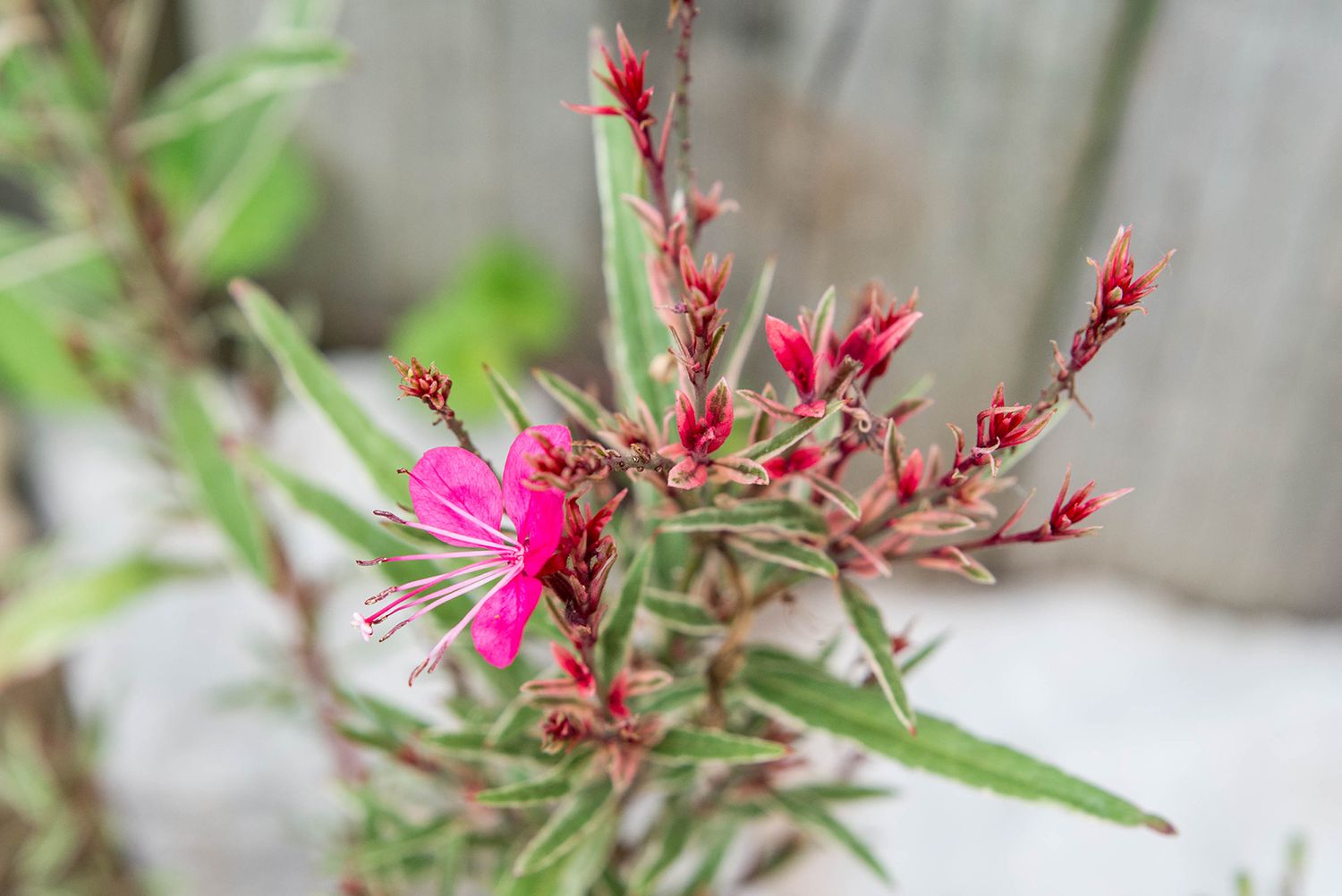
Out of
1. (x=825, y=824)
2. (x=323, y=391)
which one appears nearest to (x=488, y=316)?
(x=323, y=391)

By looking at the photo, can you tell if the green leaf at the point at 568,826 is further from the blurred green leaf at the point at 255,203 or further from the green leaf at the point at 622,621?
the blurred green leaf at the point at 255,203

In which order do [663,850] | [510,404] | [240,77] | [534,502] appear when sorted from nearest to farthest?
[534,502], [510,404], [663,850], [240,77]

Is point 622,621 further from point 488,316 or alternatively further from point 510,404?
point 488,316

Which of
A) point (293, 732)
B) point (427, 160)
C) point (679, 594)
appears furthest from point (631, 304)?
point (293, 732)

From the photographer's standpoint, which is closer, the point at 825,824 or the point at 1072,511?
the point at 1072,511

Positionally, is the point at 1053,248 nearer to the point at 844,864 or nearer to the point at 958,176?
the point at 958,176

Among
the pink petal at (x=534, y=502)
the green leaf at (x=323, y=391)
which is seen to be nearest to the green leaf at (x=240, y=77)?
the green leaf at (x=323, y=391)

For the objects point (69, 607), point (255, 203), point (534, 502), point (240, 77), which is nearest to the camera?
point (534, 502)
